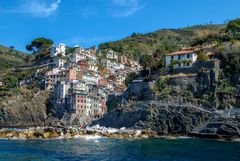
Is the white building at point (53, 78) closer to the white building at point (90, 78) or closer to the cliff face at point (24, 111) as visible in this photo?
the cliff face at point (24, 111)

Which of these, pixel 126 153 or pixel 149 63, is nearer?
pixel 126 153

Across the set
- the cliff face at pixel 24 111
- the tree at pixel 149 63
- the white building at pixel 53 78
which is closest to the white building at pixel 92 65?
the white building at pixel 53 78

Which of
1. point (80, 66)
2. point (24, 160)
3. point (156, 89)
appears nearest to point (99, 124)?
point (156, 89)

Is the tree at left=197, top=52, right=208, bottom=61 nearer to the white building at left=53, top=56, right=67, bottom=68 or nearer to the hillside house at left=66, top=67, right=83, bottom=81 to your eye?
the hillside house at left=66, top=67, right=83, bottom=81

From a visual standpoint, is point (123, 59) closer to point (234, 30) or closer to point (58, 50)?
point (58, 50)

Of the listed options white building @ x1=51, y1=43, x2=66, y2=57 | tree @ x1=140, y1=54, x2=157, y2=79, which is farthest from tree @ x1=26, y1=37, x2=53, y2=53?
tree @ x1=140, y1=54, x2=157, y2=79

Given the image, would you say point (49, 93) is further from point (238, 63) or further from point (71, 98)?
point (238, 63)

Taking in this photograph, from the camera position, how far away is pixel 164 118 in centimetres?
8838

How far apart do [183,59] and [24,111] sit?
59563mm

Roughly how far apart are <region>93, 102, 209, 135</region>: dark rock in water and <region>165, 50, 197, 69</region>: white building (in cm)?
1821

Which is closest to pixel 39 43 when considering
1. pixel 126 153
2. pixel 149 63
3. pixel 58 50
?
pixel 58 50

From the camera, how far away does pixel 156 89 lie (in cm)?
9956

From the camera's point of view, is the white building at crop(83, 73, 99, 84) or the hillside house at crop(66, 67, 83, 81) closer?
the hillside house at crop(66, 67, 83, 81)

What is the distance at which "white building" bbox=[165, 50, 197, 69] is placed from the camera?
104m
